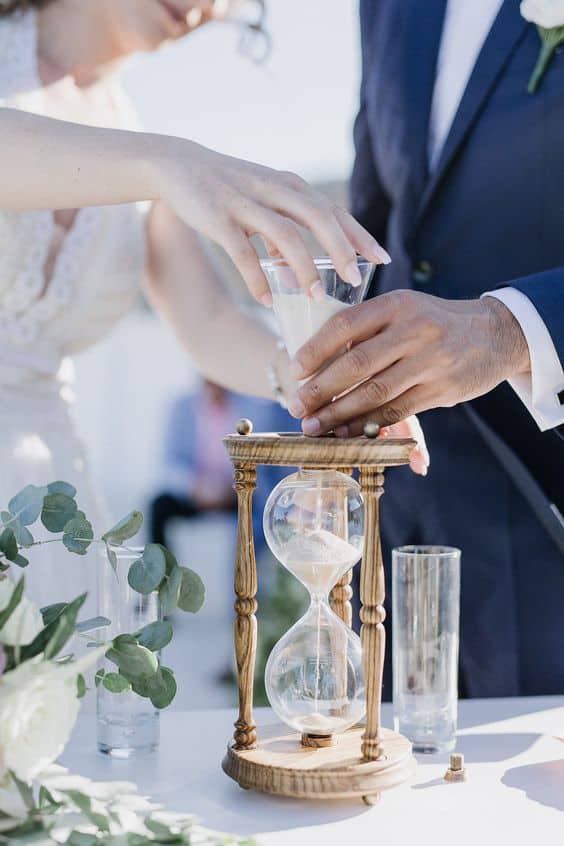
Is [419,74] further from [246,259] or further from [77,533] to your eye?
[77,533]

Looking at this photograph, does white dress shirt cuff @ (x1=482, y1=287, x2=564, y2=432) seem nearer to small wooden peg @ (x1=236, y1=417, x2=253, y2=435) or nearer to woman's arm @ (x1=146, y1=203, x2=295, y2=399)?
small wooden peg @ (x1=236, y1=417, x2=253, y2=435)

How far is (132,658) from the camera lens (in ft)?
3.72

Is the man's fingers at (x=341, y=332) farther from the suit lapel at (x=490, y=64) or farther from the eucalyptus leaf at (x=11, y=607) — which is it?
the suit lapel at (x=490, y=64)

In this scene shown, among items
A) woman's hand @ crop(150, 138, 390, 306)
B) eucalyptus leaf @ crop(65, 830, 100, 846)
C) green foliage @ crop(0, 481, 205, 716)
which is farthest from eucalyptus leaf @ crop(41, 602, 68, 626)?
woman's hand @ crop(150, 138, 390, 306)

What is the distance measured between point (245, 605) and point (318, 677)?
0.12 metres

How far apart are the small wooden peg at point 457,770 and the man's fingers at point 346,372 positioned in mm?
440

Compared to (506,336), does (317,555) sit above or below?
below

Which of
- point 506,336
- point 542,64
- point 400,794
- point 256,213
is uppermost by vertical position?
point 542,64

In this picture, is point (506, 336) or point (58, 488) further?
point (506, 336)

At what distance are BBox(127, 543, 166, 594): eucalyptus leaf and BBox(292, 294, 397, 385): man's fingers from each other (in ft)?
0.92

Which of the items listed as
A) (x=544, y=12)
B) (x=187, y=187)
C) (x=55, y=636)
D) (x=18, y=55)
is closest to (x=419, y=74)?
(x=544, y=12)

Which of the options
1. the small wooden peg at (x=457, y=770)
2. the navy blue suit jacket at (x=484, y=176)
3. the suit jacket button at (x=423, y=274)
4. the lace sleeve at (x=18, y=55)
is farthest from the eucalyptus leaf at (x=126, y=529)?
the lace sleeve at (x=18, y=55)

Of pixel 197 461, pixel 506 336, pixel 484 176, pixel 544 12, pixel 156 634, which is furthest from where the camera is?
pixel 197 461

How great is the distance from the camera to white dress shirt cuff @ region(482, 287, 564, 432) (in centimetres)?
149
